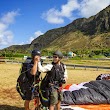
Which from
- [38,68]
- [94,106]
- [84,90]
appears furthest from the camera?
[84,90]

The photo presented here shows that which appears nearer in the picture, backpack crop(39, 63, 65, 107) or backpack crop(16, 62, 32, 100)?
backpack crop(39, 63, 65, 107)

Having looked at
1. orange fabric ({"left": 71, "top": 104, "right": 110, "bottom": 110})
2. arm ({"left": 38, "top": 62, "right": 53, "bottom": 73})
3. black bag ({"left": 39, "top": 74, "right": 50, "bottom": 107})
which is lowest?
orange fabric ({"left": 71, "top": 104, "right": 110, "bottom": 110})

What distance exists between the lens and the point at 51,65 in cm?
720

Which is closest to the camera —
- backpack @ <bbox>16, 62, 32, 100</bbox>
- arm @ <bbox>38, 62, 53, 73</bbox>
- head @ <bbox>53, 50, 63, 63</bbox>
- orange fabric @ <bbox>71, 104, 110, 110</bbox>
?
arm @ <bbox>38, 62, 53, 73</bbox>

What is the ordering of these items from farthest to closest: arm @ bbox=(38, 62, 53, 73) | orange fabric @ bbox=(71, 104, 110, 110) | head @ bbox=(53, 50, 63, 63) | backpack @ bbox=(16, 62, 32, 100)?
orange fabric @ bbox=(71, 104, 110, 110)
backpack @ bbox=(16, 62, 32, 100)
head @ bbox=(53, 50, 63, 63)
arm @ bbox=(38, 62, 53, 73)

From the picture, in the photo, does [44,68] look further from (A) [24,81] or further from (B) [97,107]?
(B) [97,107]

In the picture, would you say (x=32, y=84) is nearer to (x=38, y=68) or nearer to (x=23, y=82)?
(x=23, y=82)

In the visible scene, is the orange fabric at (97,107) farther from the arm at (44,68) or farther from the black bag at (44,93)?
the arm at (44,68)

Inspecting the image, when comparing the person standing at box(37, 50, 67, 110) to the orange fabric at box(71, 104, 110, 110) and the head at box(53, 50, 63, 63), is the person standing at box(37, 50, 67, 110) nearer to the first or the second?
the head at box(53, 50, 63, 63)

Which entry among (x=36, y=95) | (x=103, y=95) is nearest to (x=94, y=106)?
(x=103, y=95)

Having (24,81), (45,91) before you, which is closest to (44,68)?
(45,91)

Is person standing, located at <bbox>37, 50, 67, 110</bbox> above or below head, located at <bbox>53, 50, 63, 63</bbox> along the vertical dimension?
below

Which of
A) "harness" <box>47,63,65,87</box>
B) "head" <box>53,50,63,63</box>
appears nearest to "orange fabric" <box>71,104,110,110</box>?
"harness" <box>47,63,65,87</box>

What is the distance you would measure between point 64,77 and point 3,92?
675 cm
